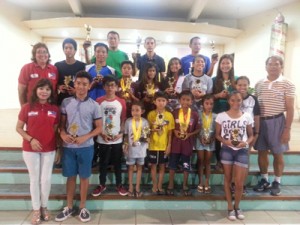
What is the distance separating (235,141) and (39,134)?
194 centimetres

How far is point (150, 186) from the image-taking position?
10.9ft

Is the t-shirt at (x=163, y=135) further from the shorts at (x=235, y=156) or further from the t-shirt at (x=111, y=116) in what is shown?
the shorts at (x=235, y=156)

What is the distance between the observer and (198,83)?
10.6ft

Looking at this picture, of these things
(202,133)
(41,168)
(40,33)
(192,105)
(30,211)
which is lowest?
(30,211)

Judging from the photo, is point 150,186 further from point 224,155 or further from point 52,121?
point 52,121

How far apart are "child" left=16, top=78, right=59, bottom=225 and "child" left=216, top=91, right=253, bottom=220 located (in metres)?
1.72

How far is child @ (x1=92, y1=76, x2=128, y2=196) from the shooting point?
2904 mm

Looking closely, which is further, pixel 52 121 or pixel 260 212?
pixel 260 212

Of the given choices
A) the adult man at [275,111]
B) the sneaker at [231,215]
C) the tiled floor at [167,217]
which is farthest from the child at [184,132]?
the adult man at [275,111]

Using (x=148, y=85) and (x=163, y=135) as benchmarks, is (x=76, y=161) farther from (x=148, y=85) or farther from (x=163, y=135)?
(x=148, y=85)

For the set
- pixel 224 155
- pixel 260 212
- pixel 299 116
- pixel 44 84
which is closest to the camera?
pixel 44 84

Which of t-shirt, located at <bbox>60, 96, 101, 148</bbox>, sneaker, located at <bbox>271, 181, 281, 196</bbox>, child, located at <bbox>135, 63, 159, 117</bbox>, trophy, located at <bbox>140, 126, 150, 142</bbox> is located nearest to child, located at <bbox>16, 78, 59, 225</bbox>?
t-shirt, located at <bbox>60, 96, 101, 148</bbox>

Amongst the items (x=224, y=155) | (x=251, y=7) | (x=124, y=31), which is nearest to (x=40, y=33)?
(x=124, y=31)

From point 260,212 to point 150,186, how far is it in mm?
1300
